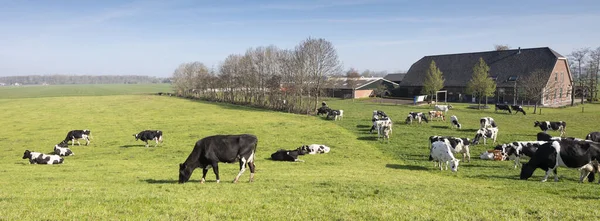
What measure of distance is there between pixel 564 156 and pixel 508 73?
60.8m

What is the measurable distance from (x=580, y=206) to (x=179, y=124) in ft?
120

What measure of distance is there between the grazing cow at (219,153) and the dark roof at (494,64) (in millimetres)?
65890

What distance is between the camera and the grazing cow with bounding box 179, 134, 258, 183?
14164 mm

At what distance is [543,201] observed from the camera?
10547mm

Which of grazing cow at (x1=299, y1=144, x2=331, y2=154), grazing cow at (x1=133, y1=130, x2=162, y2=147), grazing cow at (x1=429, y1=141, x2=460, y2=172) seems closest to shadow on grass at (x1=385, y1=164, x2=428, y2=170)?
grazing cow at (x1=429, y1=141, x2=460, y2=172)

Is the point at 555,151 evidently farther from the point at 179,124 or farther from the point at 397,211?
the point at 179,124

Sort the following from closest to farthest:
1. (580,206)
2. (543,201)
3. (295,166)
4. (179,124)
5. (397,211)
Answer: (397,211), (580,206), (543,201), (295,166), (179,124)

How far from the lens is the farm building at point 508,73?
63438mm

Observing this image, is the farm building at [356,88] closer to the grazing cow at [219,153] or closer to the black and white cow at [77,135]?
the black and white cow at [77,135]

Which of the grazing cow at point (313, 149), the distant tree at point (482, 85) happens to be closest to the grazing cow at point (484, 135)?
the grazing cow at point (313, 149)

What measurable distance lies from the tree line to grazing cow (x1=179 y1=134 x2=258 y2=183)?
1459 inches

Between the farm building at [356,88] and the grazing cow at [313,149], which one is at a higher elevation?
the farm building at [356,88]

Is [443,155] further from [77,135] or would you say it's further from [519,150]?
[77,135]

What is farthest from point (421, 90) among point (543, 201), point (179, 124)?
point (543, 201)
